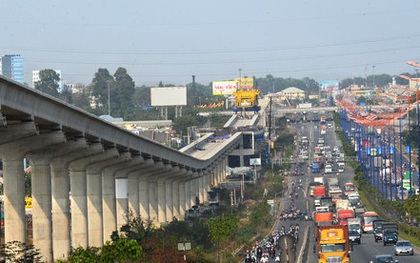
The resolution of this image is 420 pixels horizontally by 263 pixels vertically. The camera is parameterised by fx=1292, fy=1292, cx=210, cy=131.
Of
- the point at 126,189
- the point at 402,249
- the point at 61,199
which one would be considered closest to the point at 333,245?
the point at 402,249

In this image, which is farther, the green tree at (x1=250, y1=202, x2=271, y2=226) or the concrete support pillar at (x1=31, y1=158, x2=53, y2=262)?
the green tree at (x1=250, y1=202, x2=271, y2=226)

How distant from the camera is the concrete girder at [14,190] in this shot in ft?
194

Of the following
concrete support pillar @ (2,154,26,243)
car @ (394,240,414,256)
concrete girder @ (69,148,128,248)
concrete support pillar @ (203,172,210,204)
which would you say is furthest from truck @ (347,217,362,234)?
concrete support pillar @ (203,172,210,204)

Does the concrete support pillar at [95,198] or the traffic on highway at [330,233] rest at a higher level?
the concrete support pillar at [95,198]

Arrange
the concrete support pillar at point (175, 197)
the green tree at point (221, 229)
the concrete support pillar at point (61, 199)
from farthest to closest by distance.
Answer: the concrete support pillar at point (175, 197), the green tree at point (221, 229), the concrete support pillar at point (61, 199)

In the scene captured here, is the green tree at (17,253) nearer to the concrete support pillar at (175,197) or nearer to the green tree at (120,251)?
the green tree at (120,251)

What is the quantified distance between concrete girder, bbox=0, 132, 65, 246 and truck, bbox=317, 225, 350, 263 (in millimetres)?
15695

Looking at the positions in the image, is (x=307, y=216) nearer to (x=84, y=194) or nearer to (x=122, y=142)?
(x=122, y=142)

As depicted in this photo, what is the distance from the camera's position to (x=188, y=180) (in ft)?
471

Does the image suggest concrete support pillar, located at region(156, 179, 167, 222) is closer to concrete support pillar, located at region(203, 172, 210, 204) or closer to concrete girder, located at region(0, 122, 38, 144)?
concrete support pillar, located at region(203, 172, 210, 204)

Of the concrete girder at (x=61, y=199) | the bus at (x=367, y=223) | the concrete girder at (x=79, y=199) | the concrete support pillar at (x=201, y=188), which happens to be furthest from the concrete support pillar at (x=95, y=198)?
the concrete support pillar at (x=201, y=188)

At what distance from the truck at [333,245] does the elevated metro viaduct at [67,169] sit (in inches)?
516

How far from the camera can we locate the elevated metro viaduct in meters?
56.7

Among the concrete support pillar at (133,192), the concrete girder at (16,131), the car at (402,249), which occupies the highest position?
the concrete girder at (16,131)
